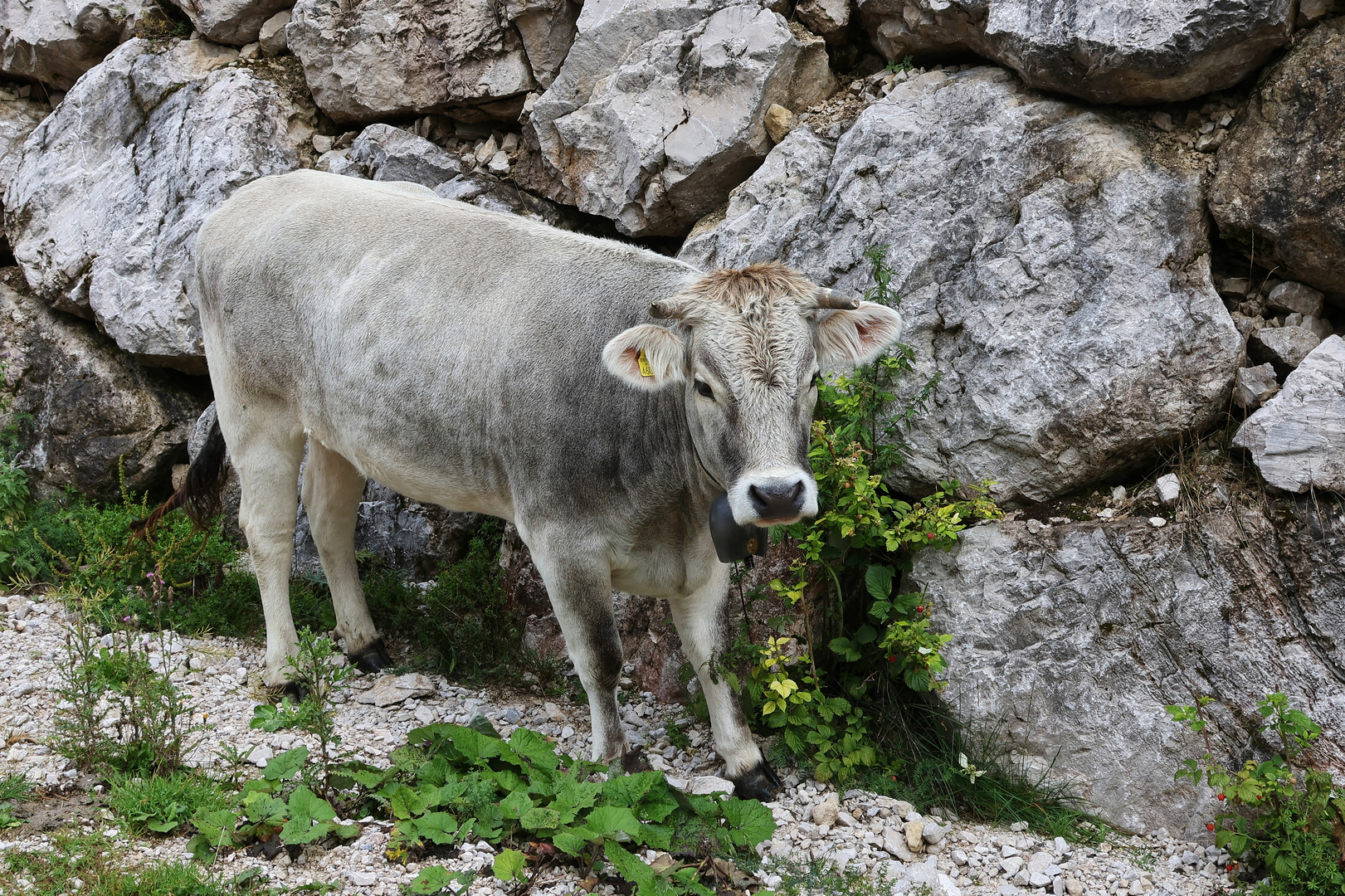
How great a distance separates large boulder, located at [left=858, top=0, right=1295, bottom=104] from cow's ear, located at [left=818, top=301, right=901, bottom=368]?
191 cm

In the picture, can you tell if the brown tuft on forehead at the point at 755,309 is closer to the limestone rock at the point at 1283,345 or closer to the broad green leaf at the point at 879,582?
the broad green leaf at the point at 879,582

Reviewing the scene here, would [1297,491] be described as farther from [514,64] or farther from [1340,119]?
[514,64]

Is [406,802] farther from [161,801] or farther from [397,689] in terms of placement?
[397,689]

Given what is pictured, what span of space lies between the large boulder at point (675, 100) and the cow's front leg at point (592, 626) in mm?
2834

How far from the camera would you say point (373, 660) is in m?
6.52

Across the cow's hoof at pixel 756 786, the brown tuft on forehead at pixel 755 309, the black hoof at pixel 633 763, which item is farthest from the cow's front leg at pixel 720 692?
the brown tuft on forehead at pixel 755 309

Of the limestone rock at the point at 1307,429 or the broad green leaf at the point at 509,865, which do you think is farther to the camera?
the limestone rock at the point at 1307,429

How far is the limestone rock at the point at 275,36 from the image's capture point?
8.74m

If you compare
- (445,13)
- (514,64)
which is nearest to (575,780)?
(514,64)

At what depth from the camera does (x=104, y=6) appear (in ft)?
30.2

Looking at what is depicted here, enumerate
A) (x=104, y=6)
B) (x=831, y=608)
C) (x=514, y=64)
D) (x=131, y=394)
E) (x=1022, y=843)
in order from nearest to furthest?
(x=1022, y=843) → (x=831, y=608) → (x=514, y=64) → (x=131, y=394) → (x=104, y=6)

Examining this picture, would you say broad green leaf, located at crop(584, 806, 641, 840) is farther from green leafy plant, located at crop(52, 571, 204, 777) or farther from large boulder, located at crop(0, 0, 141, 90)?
large boulder, located at crop(0, 0, 141, 90)

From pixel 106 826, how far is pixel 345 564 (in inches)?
97.4

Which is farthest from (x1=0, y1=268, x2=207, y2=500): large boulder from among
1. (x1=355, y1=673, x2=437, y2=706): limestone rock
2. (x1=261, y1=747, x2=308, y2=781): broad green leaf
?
(x1=261, y1=747, x2=308, y2=781): broad green leaf
